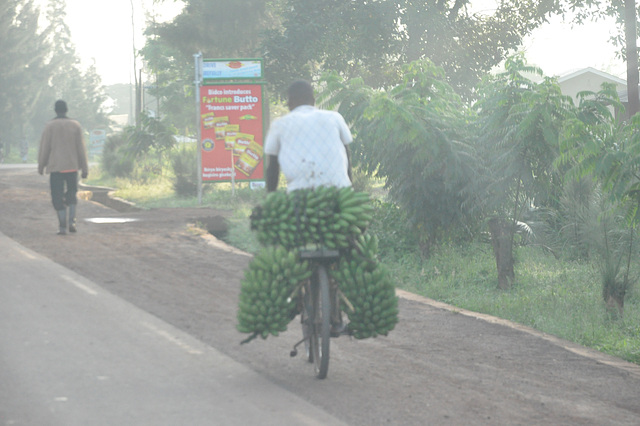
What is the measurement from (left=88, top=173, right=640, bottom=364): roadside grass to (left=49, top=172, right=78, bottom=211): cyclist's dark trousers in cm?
269

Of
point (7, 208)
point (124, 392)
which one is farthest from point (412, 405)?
point (7, 208)

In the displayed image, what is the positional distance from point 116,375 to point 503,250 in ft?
19.2

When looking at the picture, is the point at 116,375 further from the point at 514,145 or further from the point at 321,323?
the point at 514,145

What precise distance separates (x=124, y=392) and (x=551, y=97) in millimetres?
6485

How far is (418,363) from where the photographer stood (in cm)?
657

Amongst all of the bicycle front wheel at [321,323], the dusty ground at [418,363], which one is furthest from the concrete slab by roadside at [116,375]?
the bicycle front wheel at [321,323]

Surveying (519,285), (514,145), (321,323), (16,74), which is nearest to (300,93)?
(321,323)

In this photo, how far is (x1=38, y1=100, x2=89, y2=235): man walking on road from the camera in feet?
44.5

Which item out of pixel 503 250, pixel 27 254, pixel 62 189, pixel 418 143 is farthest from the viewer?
pixel 62 189

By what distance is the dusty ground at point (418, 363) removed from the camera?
537 centimetres

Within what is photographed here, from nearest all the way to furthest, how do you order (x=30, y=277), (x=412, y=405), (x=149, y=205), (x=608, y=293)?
(x=412, y=405)
(x=608, y=293)
(x=30, y=277)
(x=149, y=205)

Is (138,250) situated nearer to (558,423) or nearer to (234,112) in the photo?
(558,423)

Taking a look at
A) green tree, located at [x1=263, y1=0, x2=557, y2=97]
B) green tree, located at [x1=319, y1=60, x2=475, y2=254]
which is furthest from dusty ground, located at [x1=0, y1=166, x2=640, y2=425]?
green tree, located at [x1=263, y1=0, x2=557, y2=97]

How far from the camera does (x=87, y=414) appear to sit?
5.06 metres
